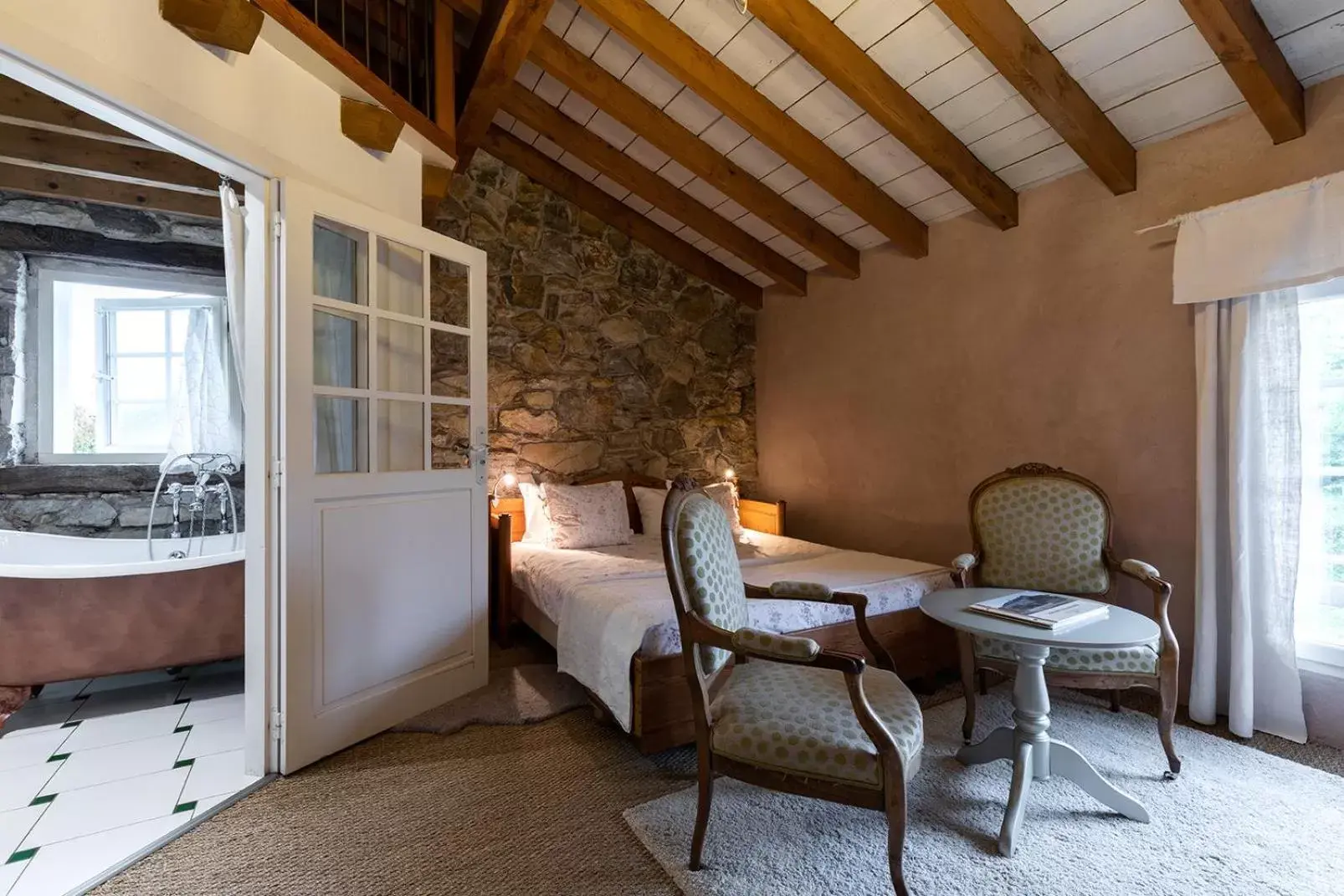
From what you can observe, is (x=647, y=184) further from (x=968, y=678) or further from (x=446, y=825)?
(x=446, y=825)

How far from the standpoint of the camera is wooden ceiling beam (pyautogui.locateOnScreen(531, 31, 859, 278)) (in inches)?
121

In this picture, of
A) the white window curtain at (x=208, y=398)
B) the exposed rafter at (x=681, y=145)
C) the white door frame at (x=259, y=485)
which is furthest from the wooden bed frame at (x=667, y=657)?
→ the exposed rafter at (x=681, y=145)

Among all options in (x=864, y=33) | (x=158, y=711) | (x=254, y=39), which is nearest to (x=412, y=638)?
(x=158, y=711)

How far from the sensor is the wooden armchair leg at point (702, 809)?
164 cm

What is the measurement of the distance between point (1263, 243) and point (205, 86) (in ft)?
12.0

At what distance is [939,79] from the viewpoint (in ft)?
8.96

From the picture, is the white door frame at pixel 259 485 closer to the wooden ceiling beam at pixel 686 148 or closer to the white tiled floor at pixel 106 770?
the white tiled floor at pixel 106 770

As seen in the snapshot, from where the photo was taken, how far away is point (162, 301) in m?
3.71

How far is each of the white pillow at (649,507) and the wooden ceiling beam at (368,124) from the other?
2619mm

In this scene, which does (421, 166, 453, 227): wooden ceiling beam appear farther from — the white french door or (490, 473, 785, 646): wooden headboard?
(490, 473, 785, 646): wooden headboard

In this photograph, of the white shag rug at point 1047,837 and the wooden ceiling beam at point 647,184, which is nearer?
the white shag rug at point 1047,837

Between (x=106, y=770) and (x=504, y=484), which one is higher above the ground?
(x=504, y=484)

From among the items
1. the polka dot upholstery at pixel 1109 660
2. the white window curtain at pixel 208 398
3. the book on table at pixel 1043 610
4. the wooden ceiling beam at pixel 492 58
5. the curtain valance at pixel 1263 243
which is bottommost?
the polka dot upholstery at pixel 1109 660

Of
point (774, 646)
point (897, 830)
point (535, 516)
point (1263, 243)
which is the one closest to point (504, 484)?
point (535, 516)
